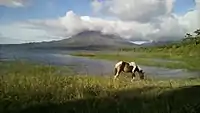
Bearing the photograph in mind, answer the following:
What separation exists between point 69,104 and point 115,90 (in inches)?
68.7

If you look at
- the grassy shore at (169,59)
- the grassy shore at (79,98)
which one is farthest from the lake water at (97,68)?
the grassy shore at (169,59)

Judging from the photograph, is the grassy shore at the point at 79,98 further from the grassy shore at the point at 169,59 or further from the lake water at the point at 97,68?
the grassy shore at the point at 169,59

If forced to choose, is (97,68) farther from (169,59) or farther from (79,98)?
(169,59)

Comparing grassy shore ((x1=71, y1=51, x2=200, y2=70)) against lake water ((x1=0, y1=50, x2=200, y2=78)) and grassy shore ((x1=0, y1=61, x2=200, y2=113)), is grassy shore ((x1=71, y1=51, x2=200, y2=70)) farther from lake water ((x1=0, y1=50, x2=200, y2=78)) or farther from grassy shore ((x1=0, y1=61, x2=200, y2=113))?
grassy shore ((x1=0, y1=61, x2=200, y2=113))

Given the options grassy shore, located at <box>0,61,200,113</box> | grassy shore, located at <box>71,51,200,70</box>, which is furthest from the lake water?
grassy shore, located at <box>71,51,200,70</box>

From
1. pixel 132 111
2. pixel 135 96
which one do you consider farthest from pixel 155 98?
pixel 132 111

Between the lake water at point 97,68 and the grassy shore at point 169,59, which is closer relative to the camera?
the lake water at point 97,68

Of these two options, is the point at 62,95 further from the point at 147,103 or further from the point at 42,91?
the point at 147,103

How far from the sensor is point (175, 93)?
25.5 ft

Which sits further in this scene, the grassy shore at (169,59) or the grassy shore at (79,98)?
the grassy shore at (169,59)

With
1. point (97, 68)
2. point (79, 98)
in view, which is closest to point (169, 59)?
point (97, 68)

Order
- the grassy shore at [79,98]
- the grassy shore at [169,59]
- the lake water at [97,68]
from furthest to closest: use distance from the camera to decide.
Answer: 1. the grassy shore at [169,59]
2. the lake water at [97,68]
3. the grassy shore at [79,98]

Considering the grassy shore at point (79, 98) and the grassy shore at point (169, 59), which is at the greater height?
the grassy shore at point (79, 98)

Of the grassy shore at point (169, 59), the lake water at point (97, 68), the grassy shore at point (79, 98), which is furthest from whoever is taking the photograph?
the grassy shore at point (169, 59)
